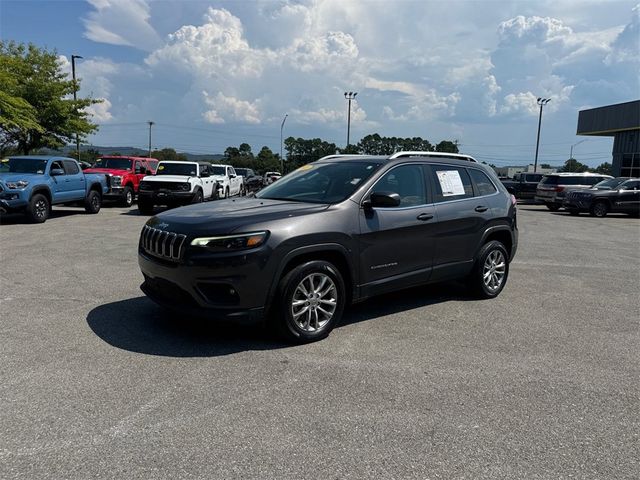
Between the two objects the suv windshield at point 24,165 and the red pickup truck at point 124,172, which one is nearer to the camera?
the suv windshield at point 24,165

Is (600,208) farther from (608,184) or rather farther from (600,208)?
(608,184)

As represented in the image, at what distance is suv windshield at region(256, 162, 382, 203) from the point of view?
208 inches

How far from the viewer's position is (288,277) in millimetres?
4516

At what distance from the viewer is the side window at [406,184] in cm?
542

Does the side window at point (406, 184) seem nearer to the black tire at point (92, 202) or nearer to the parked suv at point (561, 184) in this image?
the black tire at point (92, 202)

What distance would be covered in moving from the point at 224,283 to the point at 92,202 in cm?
1347

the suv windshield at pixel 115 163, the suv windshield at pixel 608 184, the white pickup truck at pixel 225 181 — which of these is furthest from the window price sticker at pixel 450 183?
the suv windshield at pixel 608 184

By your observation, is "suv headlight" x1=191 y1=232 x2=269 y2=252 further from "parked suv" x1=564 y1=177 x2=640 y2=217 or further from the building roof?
the building roof

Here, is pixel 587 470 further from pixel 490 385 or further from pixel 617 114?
pixel 617 114

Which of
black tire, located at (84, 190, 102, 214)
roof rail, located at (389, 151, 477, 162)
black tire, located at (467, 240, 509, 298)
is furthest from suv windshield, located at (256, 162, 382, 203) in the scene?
black tire, located at (84, 190, 102, 214)

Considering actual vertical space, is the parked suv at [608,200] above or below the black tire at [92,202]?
above

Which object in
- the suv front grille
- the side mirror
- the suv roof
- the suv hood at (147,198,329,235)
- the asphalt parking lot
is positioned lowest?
the asphalt parking lot

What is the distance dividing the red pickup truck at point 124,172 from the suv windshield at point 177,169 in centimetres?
180

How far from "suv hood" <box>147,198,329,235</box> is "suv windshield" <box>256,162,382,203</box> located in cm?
27
